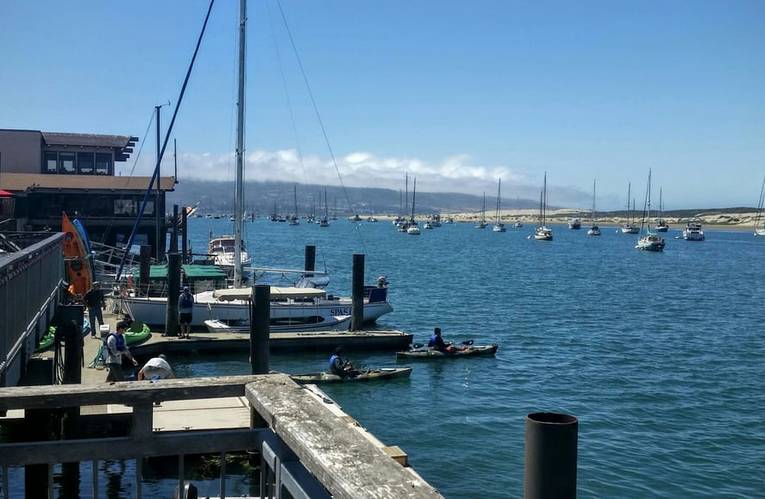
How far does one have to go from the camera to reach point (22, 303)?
13.3 metres

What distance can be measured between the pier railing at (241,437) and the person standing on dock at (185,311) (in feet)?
83.9

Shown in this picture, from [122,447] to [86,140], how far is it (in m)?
72.3

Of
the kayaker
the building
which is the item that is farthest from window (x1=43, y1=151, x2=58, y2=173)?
the kayaker

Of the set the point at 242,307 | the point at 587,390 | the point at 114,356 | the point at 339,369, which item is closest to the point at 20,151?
the point at 242,307

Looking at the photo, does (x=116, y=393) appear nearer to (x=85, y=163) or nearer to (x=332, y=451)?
(x=332, y=451)

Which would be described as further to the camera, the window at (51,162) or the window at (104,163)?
the window at (104,163)

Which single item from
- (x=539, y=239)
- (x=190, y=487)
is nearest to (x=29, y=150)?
(x=190, y=487)

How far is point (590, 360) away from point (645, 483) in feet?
49.6

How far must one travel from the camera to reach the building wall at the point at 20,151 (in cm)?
6406

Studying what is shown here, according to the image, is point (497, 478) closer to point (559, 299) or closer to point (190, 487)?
point (190, 487)

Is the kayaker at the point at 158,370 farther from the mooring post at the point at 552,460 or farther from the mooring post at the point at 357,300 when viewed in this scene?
the mooring post at the point at 357,300

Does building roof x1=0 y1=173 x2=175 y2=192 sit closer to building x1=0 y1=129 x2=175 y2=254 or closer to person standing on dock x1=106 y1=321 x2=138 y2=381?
building x1=0 y1=129 x2=175 y2=254

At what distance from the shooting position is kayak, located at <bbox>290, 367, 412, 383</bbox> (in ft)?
82.7

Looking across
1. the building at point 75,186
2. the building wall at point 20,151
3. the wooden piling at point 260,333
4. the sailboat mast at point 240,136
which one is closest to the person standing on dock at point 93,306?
the sailboat mast at point 240,136
